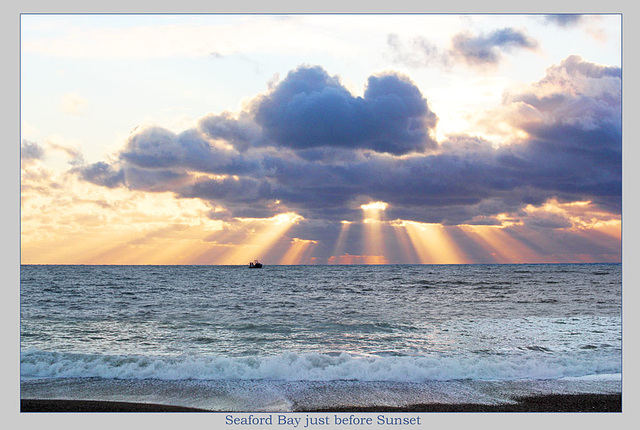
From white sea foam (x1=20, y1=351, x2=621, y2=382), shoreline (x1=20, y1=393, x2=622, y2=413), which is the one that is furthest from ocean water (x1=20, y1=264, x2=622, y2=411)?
shoreline (x1=20, y1=393, x2=622, y2=413)

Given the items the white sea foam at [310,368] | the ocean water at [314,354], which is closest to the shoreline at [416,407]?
the ocean water at [314,354]

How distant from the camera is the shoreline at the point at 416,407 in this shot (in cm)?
1018

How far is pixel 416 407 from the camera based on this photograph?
10406 mm

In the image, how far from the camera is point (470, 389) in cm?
1181

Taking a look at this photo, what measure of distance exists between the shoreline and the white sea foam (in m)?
2.27

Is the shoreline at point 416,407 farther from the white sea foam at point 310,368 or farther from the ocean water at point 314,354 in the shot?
the white sea foam at point 310,368

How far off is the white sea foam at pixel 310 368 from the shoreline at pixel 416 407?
89.2 inches

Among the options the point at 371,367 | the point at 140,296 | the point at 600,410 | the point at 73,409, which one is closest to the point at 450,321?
the point at 371,367

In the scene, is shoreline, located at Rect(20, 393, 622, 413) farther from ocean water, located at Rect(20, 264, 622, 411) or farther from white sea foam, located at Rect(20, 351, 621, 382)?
white sea foam, located at Rect(20, 351, 621, 382)

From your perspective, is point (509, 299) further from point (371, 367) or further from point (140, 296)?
point (140, 296)

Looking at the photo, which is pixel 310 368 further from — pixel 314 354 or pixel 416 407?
pixel 416 407

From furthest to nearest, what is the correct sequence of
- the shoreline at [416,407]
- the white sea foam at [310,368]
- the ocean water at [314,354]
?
the white sea foam at [310,368] < the ocean water at [314,354] < the shoreline at [416,407]

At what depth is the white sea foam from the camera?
42.7ft

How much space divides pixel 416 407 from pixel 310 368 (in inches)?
153
